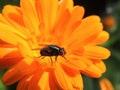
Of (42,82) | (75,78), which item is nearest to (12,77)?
(42,82)

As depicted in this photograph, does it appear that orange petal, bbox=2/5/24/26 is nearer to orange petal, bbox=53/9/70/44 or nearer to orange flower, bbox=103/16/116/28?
orange petal, bbox=53/9/70/44

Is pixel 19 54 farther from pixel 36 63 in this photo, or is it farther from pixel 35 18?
pixel 35 18

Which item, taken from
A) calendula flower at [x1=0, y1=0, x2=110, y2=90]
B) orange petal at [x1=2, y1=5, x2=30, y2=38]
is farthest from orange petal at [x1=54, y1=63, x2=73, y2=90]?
orange petal at [x1=2, y1=5, x2=30, y2=38]

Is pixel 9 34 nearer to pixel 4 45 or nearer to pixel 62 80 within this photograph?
pixel 4 45

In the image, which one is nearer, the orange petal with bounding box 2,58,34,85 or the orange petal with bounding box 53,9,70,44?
the orange petal with bounding box 2,58,34,85

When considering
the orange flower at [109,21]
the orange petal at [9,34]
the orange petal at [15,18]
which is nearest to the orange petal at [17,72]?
the orange petal at [9,34]

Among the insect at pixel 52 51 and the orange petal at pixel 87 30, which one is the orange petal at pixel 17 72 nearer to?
the insect at pixel 52 51

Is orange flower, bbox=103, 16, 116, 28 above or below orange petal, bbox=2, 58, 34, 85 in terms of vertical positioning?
below
